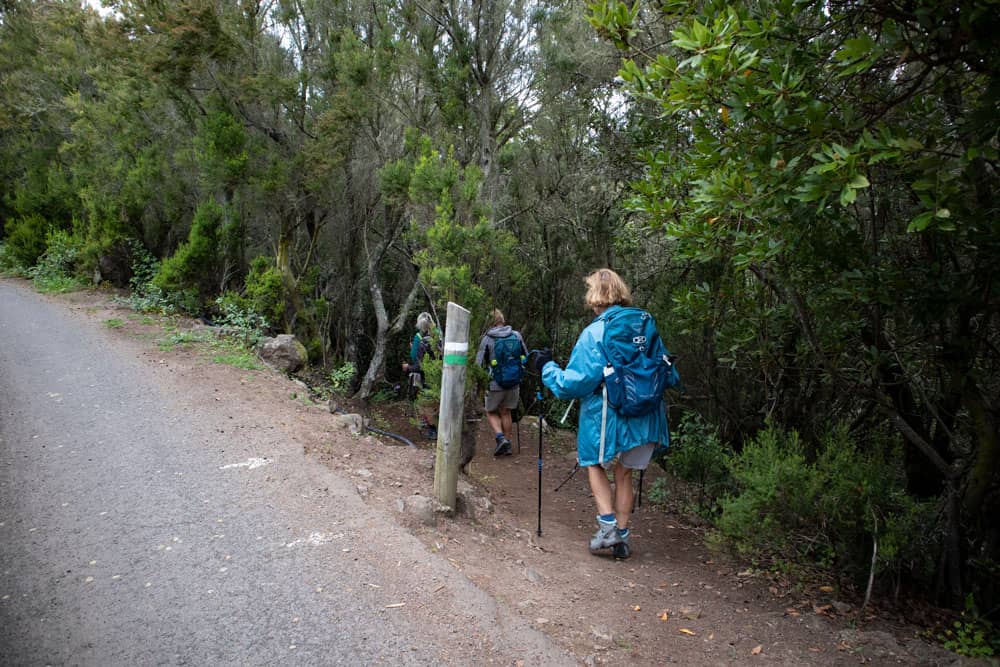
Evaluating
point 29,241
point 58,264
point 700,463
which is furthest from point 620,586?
point 29,241

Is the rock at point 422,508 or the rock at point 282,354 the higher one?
the rock at point 282,354

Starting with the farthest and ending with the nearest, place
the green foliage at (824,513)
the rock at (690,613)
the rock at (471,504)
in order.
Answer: the rock at (471,504) → the green foliage at (824,513) → the rock at (690,613)

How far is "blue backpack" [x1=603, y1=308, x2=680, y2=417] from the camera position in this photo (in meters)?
4.17

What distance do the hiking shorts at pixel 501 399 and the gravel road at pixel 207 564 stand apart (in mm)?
3249

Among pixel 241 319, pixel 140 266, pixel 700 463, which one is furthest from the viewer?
pixel 140 266

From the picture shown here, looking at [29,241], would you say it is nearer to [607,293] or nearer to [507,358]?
[507,358]

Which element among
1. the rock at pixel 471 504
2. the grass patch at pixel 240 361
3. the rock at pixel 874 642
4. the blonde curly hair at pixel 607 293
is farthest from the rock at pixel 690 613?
the grass patch at pixel 240 361

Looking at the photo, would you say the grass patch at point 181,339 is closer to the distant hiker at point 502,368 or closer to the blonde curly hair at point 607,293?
the distant hiker at point 502,368

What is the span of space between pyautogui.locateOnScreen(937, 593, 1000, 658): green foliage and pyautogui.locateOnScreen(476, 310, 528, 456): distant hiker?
15.8 feet

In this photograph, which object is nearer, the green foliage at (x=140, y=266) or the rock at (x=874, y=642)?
the rock at (x=874, y=642)

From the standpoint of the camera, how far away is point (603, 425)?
425 centimetres

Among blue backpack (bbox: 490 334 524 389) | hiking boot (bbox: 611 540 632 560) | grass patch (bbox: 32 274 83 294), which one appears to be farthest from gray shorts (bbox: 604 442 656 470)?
grass patch (bbox: 32 274 83 294)

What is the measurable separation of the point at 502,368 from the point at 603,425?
364cm

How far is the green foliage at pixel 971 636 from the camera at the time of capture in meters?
3.37
